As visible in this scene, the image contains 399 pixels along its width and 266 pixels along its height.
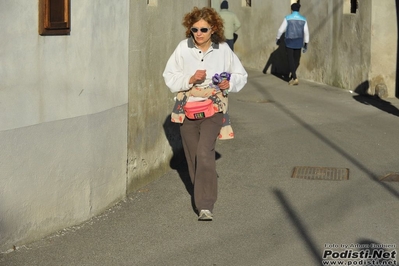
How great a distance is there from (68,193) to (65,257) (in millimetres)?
813

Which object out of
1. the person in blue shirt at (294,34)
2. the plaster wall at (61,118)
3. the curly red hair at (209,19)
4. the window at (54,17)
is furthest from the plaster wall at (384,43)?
the window at (54,17)

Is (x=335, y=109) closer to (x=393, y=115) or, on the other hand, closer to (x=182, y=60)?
(x=393, y=115)

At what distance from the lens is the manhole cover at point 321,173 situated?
31.7ft

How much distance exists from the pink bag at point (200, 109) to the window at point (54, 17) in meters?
1.32

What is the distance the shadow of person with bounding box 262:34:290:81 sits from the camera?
20.2 meters

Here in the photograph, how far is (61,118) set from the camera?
7152mm

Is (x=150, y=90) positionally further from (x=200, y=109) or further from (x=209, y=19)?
(x=209, y=19)

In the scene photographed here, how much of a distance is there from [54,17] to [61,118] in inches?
32.6

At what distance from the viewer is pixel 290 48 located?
730 inches

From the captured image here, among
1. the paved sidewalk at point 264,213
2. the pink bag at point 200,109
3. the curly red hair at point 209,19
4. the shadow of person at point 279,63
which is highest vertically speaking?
the curly red hair at point 209,19

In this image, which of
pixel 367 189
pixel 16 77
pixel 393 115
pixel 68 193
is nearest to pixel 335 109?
pixel 393 115

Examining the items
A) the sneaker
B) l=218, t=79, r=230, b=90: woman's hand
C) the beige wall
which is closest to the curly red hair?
Result: l=218, t=79, r=230, b=90: woman's hand

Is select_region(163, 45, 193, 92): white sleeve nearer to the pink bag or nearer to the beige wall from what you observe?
the pink bag

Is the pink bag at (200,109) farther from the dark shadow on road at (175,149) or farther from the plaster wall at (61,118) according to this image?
the dark shadow on road at (175,149)
